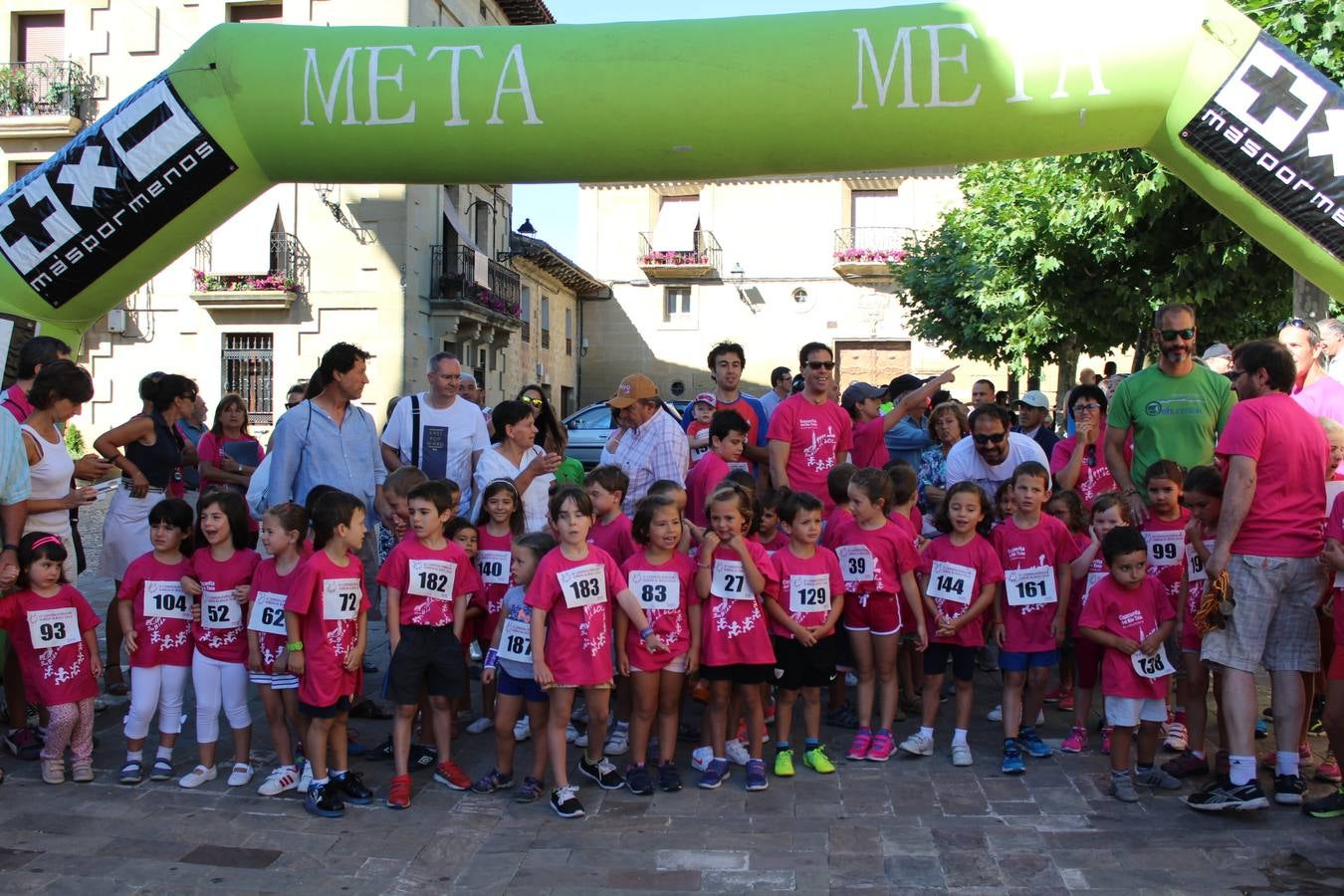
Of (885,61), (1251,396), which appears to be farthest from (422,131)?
(1251,396)

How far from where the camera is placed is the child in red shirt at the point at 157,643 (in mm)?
5023

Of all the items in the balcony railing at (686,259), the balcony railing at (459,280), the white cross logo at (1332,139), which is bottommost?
the white cross logo at (1332,139)

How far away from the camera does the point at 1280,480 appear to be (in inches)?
181

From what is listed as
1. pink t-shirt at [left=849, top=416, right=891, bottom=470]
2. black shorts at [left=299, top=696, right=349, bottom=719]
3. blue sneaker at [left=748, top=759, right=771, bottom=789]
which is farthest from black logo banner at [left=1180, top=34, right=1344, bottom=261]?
black shorts at [left=299, top=696, right=349, bottom=719]

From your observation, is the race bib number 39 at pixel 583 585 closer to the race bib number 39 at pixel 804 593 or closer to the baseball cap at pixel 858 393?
the race bib number 39 at pixel 804 593

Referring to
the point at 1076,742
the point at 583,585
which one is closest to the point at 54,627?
the point at 583,585

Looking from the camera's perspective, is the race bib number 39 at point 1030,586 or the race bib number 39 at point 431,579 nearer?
the race bib number 39 at point 431,579

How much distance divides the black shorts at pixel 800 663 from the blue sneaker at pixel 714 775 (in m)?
0.46

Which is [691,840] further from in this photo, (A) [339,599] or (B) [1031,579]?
(B) [1031,579]

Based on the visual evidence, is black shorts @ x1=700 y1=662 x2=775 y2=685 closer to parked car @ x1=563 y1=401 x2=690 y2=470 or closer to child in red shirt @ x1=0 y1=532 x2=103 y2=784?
child in red shirt @ x1=0 y1=532 x2=103 y2=784

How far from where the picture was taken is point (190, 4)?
65.2 feet

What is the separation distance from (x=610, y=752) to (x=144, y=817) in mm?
2057

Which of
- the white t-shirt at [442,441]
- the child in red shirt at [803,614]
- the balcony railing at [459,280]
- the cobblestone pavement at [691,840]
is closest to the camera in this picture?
the cobblestone pavement at [691,840]

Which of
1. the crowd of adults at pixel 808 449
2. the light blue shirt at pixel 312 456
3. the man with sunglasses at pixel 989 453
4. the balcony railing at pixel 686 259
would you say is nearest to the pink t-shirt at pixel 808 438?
the crowd of adults at pixel 808 449
